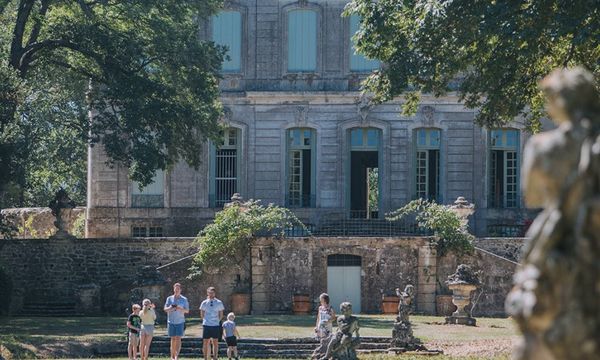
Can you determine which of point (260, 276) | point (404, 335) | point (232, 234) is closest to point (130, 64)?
point (232, 234)

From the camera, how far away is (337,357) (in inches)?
827

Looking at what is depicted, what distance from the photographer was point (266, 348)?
25.4 m

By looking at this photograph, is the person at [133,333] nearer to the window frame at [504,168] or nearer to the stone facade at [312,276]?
the stone facade at [312,276]

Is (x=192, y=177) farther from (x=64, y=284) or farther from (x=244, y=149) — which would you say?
(x=64, y=284)

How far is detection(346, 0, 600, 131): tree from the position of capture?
19547 mm

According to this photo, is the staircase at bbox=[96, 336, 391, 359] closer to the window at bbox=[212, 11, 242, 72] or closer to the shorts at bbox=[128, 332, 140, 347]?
the shorts at bbox=[128, 332, 140, 347]

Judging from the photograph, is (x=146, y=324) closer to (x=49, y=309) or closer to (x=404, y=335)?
(x=404, y=335)

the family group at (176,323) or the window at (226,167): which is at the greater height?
the window at (226,167)

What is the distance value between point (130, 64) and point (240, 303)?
617 centimetres

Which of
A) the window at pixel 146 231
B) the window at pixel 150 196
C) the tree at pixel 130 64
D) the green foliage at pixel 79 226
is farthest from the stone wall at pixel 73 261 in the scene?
the green foliage at pixel 79 226

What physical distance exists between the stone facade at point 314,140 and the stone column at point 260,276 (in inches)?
241

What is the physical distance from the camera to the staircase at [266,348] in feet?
82.8

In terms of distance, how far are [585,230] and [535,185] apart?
27cm

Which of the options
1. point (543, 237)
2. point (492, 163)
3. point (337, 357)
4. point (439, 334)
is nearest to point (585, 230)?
point (543, 237)
